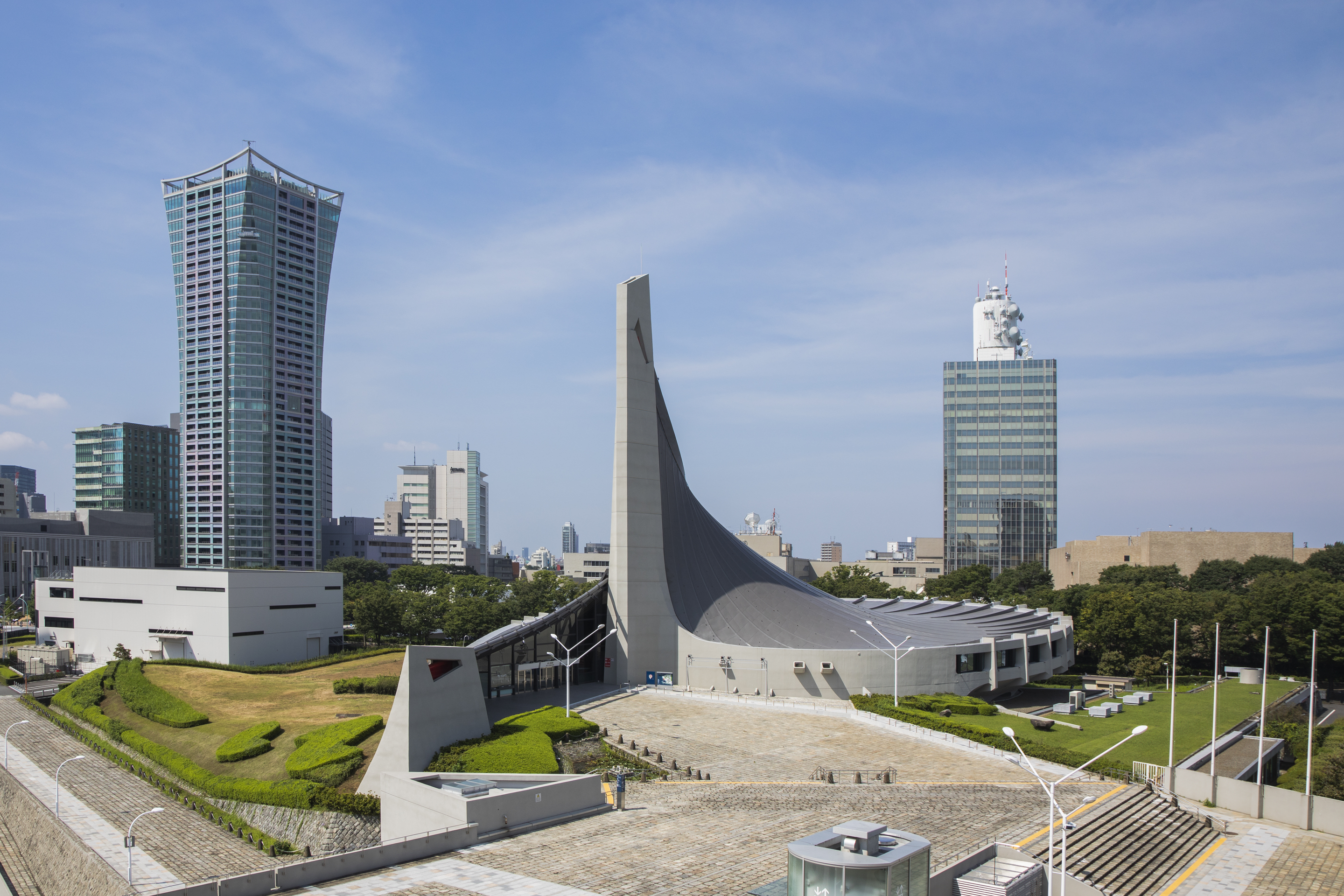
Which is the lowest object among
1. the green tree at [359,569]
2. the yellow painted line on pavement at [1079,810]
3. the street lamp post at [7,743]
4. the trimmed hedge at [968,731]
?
the green tree at [359,569]

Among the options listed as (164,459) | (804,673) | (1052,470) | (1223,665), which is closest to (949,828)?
(804,673)

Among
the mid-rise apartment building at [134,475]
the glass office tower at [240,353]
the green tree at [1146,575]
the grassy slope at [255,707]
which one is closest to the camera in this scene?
the grassy slope at [255,707]

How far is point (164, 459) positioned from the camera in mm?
162250

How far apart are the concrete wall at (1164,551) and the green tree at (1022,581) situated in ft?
11.8

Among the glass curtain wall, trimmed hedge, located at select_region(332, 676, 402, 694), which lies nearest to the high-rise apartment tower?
the glass curtain wall

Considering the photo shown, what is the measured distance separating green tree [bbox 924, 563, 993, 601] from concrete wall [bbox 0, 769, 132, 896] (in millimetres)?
89763

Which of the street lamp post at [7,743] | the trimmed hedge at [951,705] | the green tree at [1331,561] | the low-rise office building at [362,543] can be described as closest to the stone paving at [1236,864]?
the trimmed hedge at [951,705]

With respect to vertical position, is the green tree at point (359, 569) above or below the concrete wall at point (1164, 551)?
below

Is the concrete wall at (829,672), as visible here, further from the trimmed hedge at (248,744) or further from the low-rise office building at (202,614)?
the low-rise office building at (202,614)

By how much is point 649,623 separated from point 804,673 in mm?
10186

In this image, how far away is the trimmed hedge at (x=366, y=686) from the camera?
5153 centimetres

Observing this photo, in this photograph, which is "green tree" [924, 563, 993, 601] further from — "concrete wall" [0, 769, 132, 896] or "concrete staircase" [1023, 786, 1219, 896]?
"concrete wall" [0, 769, 132, 896]

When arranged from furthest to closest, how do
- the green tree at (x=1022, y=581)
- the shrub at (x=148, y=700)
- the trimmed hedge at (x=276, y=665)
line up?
the green tree at (x=1022, y=581)
the trimmed hedge at (x=276, y=665)
the shrub at (x=148, y=700)

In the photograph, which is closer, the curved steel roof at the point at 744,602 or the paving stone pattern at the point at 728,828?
the paving stone pattern at the point at 728,828
